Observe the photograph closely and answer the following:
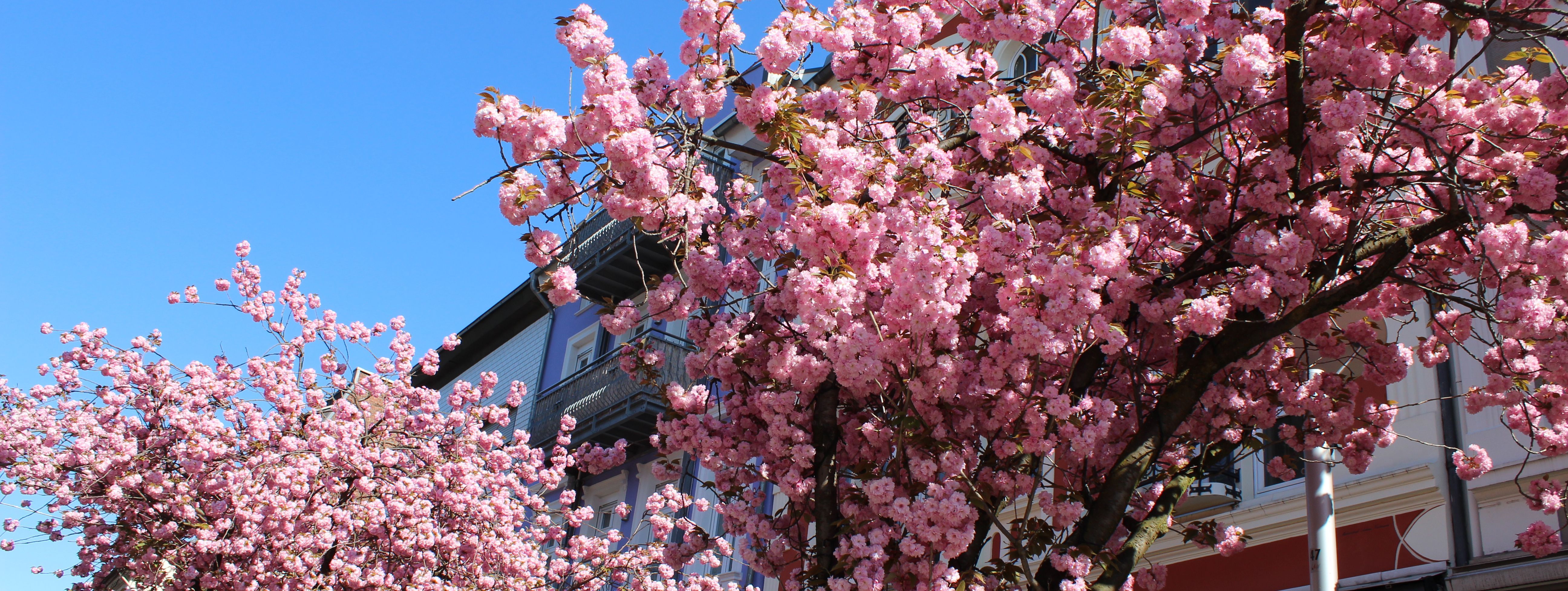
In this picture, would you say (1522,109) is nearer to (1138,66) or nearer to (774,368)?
(1138,66)

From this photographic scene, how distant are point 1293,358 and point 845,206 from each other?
9.56ft

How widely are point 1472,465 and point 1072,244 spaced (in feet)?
10.4

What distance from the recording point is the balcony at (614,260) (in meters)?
18.9

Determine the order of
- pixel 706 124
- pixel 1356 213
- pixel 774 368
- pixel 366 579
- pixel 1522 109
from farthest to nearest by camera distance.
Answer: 1. pixel 706 124
2. pixel 366 579
3. pixel 774 368
4. pixel 1356 213
5. pixel 1522 109

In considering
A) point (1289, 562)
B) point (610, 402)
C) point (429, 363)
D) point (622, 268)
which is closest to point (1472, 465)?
point (1289, 562)

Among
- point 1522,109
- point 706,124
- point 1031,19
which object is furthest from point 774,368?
point 706,124

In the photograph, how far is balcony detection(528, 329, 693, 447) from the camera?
1711 centimetres

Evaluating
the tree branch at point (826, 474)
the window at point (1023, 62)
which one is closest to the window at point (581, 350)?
the window at point (1023, 62)

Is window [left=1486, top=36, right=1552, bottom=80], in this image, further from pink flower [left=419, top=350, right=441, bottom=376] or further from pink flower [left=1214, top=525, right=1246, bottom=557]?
pink flower [left=419, top=350, right=441, bottom=376]

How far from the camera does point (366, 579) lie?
37.8ft

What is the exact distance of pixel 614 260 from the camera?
19344 mm

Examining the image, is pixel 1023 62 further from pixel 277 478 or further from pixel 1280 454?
pixel 277 478

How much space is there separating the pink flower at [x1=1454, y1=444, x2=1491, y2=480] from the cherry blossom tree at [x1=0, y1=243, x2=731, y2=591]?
573 centimetres

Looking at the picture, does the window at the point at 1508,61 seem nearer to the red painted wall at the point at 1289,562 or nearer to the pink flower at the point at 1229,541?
the red painted wall at the point at 1289,562
